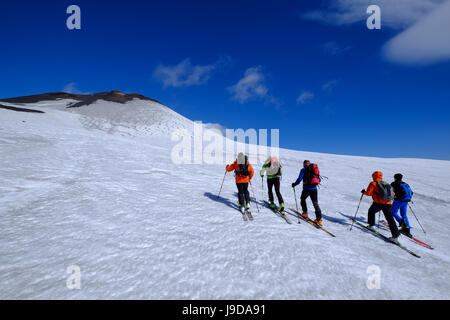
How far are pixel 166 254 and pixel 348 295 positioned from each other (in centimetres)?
326

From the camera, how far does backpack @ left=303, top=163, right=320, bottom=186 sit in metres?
7.14

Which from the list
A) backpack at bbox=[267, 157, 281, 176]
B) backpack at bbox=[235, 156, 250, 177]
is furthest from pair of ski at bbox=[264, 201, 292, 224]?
backpack at bbox=[235, 156, 250, 177]

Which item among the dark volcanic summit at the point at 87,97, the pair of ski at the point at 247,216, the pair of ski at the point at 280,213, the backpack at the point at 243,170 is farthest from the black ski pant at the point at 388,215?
the dark volcanic summit at the point at 87,97

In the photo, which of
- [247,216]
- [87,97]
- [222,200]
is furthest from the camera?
[87,97]

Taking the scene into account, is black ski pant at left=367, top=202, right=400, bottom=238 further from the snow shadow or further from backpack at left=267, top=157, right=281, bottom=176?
the snow shadow

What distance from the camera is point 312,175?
7195 mm

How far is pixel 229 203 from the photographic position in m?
7.91

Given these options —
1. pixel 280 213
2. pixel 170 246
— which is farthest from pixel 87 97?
pixel 170 246

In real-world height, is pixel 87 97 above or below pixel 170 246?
above

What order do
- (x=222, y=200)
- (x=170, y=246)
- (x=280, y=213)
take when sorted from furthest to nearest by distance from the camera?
(x=222, y=200)
(x=280, y=213)
(x=170, y=246)

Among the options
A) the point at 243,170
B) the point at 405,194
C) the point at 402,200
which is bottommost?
the point at 402,200

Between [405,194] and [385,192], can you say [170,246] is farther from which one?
[405,194]

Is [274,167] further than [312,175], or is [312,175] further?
[274,167]
